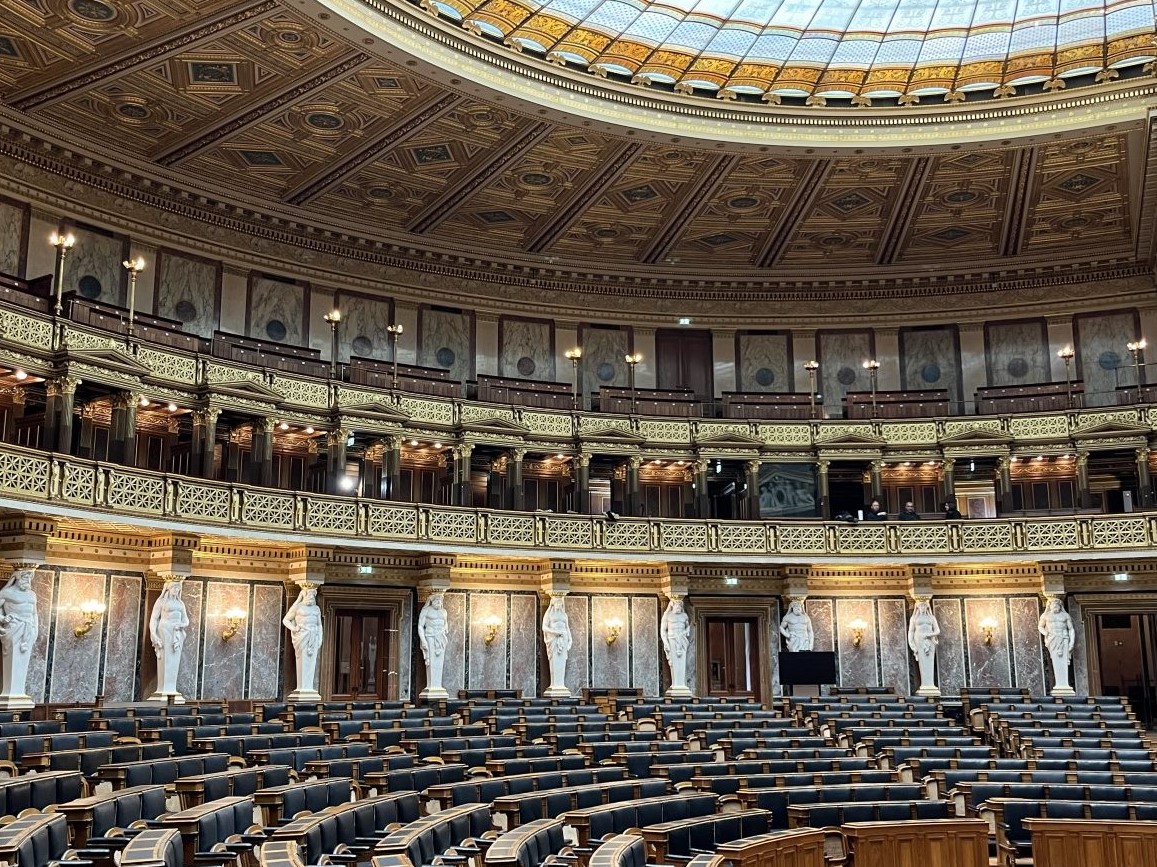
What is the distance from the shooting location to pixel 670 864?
1007cm

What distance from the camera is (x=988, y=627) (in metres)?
28.9

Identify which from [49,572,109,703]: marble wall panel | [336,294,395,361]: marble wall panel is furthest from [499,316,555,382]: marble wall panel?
[49,572,109,703]: marble wall panel

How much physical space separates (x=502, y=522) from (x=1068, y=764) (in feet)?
47.9

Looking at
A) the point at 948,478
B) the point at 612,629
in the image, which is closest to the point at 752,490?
the point at 948,478

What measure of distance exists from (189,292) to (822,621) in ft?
57.5

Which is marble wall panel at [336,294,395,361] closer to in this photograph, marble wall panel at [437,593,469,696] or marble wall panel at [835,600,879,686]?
marble wall panel at [437,593,469,696]

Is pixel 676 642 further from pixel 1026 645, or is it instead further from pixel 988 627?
pixel 1026 645

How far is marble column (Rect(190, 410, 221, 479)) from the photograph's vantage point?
24516 millimetres

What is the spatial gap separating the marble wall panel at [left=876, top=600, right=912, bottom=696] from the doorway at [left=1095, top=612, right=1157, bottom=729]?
450 centimetres

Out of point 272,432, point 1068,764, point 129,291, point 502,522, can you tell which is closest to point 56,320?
point 129,291

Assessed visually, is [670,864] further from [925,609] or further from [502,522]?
[925,609]

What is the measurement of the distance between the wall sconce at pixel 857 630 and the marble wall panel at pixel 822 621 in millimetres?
502

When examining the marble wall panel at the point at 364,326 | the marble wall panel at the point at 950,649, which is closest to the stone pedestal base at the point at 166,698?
the marble wall panel at the point at 364,326

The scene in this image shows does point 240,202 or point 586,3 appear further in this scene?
point 240,202
